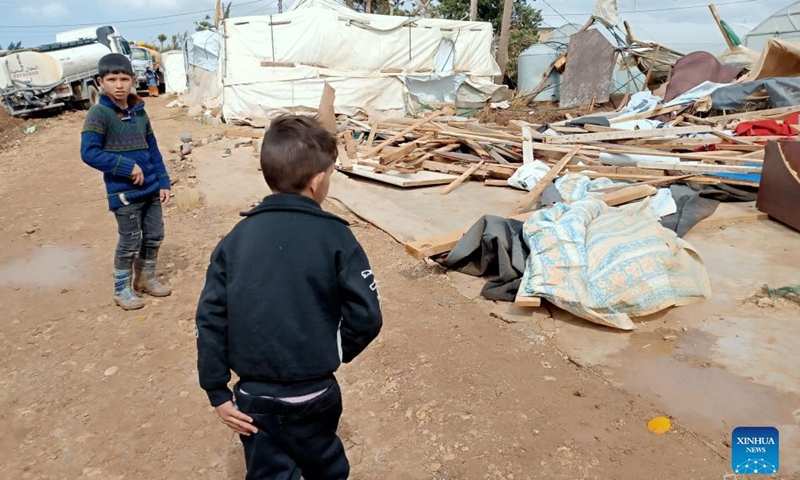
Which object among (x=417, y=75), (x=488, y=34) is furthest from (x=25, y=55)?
(x=488, y=34)

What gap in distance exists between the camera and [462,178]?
7.76m

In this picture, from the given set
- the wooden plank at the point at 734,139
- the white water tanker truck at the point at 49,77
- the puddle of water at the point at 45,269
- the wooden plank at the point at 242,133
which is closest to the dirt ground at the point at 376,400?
the puddle of water at the point at 45,269

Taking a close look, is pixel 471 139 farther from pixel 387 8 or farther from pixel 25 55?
pixel 387 8

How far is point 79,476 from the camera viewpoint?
2562mm

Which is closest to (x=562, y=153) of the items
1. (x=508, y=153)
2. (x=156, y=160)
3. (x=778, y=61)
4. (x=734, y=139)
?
(x=508, y=153)

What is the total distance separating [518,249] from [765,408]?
6.42ft

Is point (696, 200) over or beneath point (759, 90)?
beneath

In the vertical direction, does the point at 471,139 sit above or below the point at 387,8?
below

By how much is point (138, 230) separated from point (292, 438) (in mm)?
3084

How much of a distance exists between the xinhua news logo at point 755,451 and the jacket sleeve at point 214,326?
7.55 ft

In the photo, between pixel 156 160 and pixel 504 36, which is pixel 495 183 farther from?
pixel 504 36

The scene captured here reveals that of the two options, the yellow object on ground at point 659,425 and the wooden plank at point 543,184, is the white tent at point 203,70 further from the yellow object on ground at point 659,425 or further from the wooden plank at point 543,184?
the yellow object on ground at point 659,425

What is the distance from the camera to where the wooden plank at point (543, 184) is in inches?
247

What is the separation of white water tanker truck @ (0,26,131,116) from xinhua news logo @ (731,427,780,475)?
18.9 m
